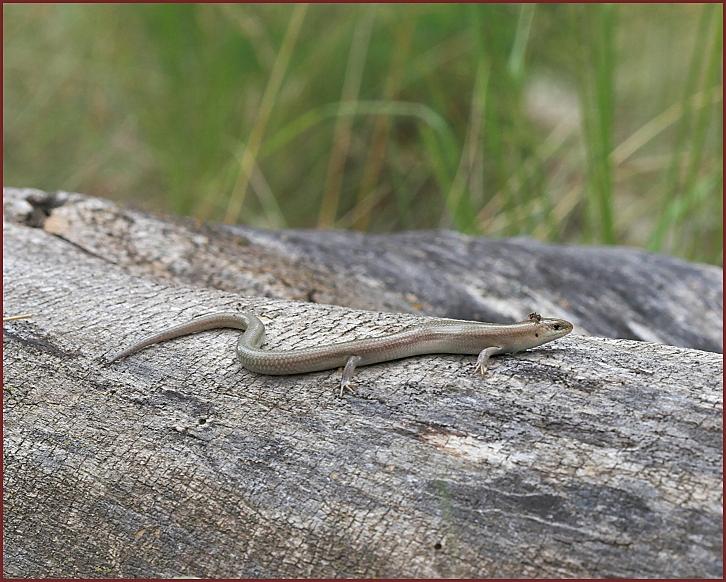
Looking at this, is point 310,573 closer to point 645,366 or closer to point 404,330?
point 404,330

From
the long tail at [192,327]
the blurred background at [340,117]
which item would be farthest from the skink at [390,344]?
the blurred background at [340,117]

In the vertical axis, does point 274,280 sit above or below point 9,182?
above

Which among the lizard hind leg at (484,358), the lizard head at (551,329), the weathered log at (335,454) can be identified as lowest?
the weathered log at (335,454)

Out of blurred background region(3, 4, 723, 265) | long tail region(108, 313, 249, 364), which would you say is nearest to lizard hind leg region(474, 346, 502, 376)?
long tail region(108, 313, 249, 364)

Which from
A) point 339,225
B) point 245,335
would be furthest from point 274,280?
point 339,225

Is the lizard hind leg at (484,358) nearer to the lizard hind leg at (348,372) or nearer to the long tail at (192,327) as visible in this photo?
the lizard hind leg at (348,372)

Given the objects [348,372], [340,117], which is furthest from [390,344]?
[340,117]
